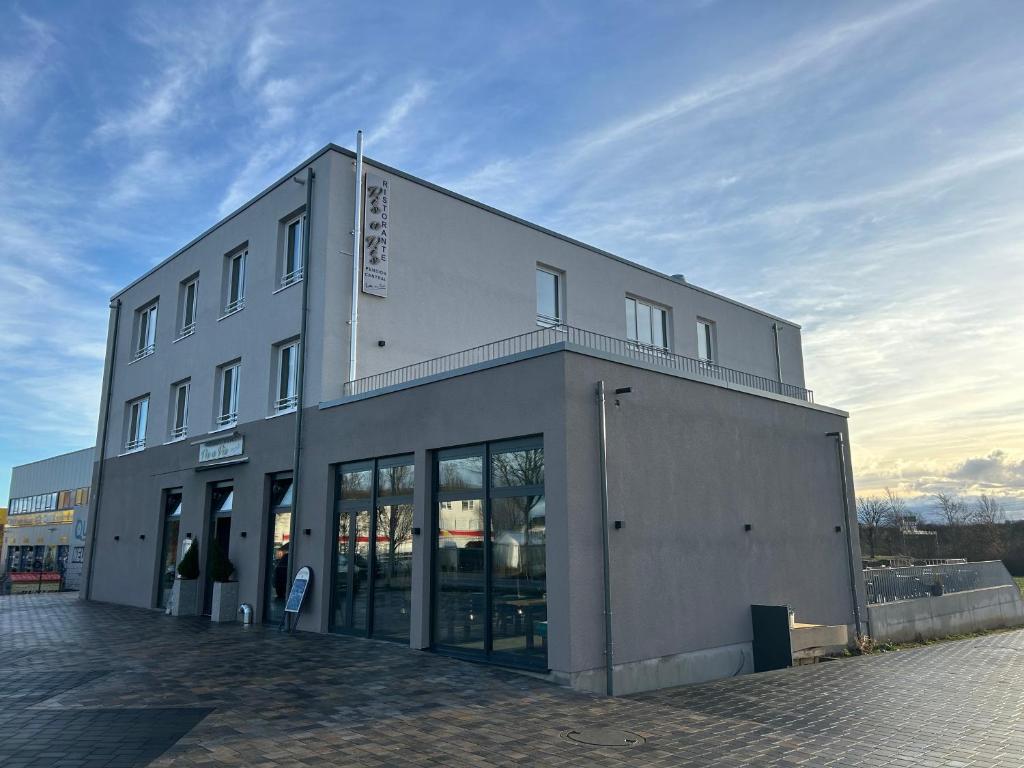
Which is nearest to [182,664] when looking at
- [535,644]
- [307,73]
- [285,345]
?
[535,644]

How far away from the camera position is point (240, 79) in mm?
11242

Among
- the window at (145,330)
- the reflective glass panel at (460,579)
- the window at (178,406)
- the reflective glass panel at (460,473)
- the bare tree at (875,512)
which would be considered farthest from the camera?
the bare tree at (875,512)

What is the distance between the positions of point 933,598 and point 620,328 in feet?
31.5

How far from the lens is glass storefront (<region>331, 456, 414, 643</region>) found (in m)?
11.8

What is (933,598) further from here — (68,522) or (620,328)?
(68,522)

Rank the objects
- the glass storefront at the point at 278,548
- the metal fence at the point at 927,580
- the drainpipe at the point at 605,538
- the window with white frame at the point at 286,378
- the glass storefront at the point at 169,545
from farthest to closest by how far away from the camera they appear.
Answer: the glass storefront at the point at 169,545
the metal fence at the point at 927,580
the window with white frame at the point at 286,378
the glass storefront at the point at 278,548
the drainpipe at the point at 605,538

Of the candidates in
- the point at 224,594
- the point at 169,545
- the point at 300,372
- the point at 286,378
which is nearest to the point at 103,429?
the point at 169,545

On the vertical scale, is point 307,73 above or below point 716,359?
above

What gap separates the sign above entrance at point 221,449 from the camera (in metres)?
16.3

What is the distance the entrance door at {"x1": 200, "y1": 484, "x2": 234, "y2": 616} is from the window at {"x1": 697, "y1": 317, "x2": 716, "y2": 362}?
13070 mm

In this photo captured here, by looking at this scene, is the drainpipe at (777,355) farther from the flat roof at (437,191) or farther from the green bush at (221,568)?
the green bush at (221,568)

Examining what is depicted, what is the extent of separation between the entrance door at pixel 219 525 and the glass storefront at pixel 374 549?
472 cm

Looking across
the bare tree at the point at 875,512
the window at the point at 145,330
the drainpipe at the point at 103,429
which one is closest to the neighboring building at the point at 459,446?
the window at the point at 145,330

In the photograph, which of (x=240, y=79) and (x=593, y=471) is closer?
(x=593, y=471)
